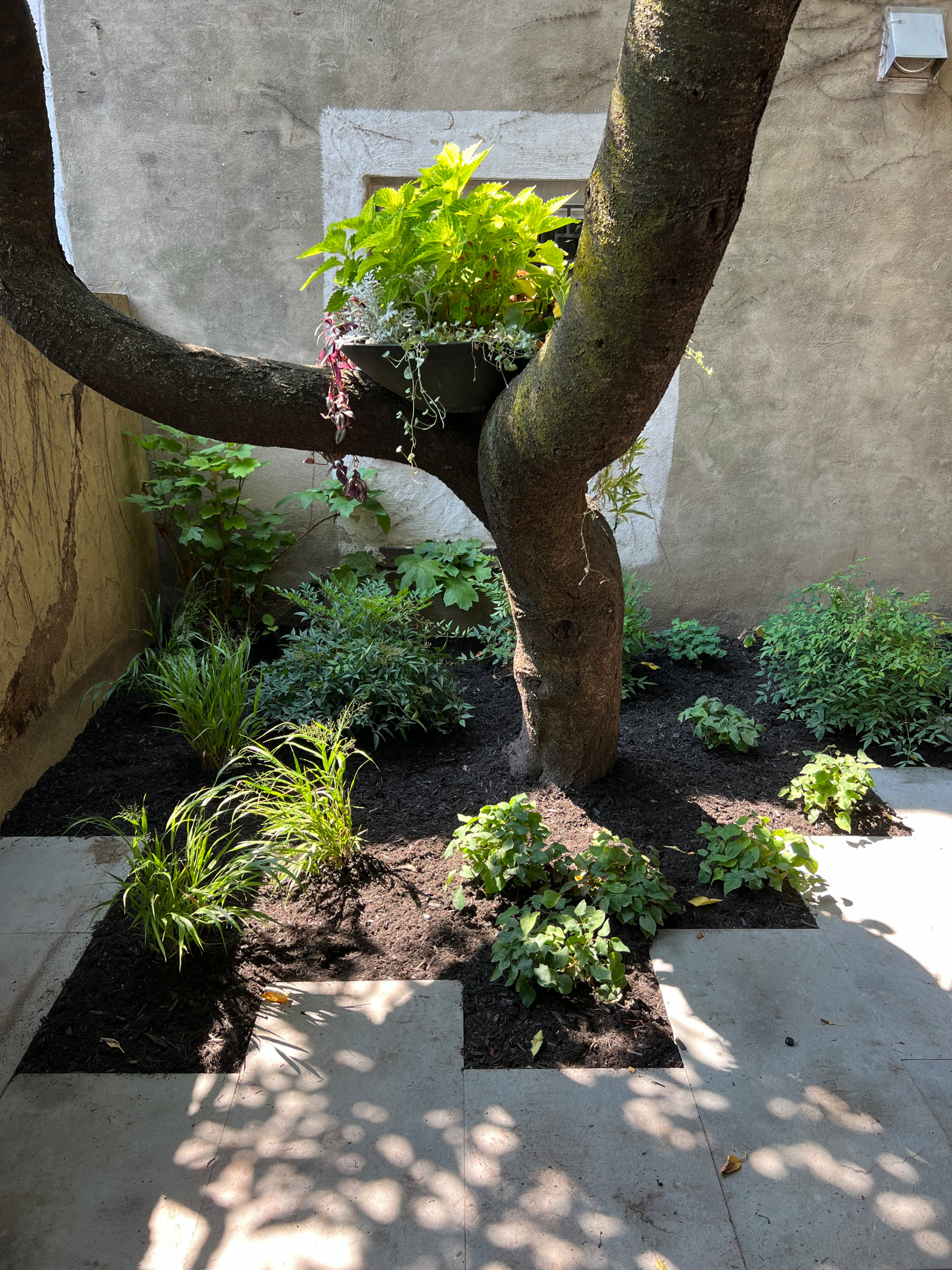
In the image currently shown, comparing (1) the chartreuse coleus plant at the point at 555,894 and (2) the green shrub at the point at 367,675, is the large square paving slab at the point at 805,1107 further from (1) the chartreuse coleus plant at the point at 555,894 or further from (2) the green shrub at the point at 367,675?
(2) the green shrub at the point at 367,675

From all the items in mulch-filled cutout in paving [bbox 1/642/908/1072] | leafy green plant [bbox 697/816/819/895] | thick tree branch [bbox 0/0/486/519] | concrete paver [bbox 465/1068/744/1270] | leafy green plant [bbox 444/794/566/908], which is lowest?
mulch-filled cutout in paving [bbox 1/642/908/1072]

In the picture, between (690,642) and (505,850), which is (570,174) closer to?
(690,642)

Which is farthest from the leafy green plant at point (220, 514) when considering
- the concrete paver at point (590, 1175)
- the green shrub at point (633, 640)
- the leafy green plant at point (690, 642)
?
the concrete paver at point (590, 1175)

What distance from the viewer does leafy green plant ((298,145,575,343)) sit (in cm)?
220

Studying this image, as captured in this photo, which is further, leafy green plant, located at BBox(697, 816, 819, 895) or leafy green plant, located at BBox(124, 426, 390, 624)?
leafy green plant, located at BBox(124, 426, 390, 624)

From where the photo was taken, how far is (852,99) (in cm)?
466

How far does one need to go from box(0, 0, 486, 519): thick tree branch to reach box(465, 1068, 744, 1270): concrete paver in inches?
76.2

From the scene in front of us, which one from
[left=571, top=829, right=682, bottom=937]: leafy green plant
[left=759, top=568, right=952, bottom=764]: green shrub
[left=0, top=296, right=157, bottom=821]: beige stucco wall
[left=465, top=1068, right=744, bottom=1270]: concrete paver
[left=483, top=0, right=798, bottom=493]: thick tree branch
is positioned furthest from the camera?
[left=759, top=568, right=952, bottom=764]: green shrub

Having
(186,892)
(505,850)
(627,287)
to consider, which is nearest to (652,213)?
(627,287)

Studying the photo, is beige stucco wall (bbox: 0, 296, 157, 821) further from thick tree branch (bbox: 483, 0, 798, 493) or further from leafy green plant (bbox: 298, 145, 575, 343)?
thick tree branch (bbox: 483, 0, 798, 493)

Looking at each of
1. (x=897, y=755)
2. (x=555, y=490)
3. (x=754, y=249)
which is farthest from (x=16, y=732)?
(x=754, y=249)

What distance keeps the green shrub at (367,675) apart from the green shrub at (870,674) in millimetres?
1735

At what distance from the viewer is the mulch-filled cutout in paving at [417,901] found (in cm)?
233

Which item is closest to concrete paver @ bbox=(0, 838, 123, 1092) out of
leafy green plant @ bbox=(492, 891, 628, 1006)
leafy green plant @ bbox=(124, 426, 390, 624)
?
leafy green plant @ bbox=(492, 891, 628, 1006)
